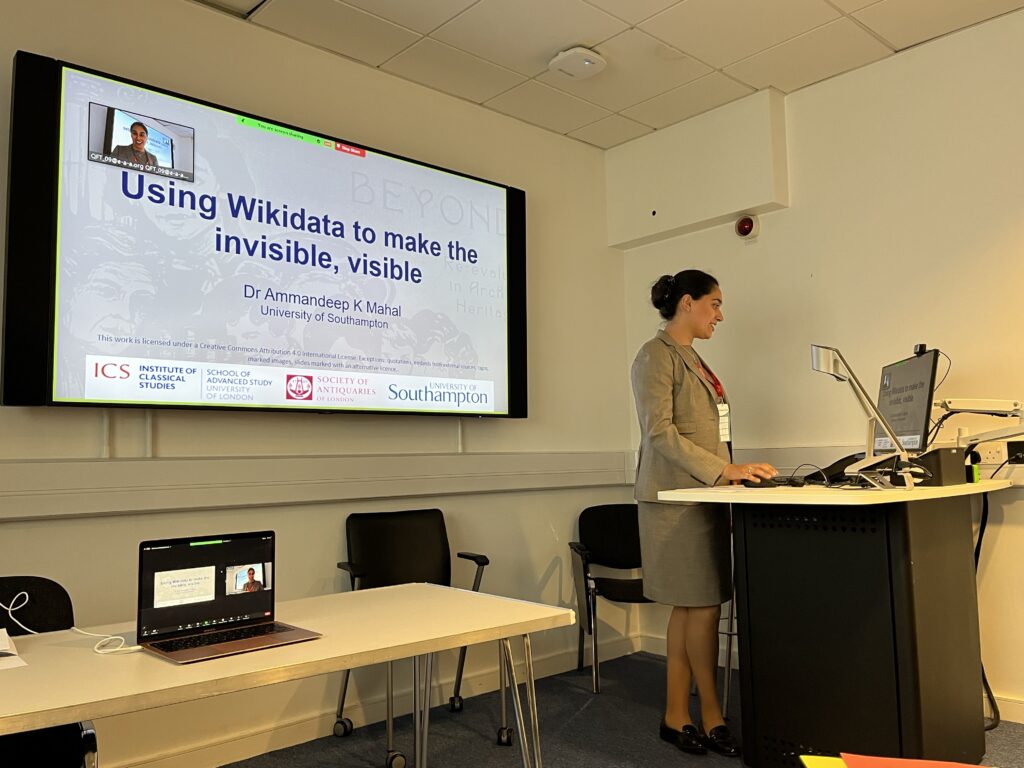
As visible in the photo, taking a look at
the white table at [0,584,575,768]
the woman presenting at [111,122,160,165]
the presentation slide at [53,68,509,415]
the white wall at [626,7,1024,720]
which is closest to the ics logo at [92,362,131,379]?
the presentation slide at [53,68,509,415]

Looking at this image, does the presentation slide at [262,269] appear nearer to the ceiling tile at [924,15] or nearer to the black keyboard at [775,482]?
the black keyboard at [775,482]

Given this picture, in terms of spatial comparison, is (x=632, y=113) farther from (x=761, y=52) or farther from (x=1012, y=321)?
(x=1012, y=321)

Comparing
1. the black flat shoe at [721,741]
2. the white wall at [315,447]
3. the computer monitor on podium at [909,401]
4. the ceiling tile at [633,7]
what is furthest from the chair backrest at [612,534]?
the ceiling tile at [633,7]

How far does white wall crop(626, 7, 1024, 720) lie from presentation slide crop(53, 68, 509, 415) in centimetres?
127

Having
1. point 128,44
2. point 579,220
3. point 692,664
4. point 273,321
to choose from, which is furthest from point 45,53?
point 692,664

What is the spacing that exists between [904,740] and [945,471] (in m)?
0.80

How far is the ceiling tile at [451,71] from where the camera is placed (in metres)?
3.55

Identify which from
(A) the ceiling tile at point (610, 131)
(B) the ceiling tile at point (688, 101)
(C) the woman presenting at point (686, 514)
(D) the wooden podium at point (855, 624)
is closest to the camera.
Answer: (D) the wooden podium at point (855, 624)

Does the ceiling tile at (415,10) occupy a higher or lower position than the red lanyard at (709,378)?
higher

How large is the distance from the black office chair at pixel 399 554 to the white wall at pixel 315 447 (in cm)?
10

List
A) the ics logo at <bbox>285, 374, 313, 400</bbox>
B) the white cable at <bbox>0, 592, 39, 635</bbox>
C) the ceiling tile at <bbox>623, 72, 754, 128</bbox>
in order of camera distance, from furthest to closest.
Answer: the ceiling tile at <bbox>623, 72, 754, 128</bbox>, the ics logo at <bbox>285, 374, 313, 400</bbox>, the white cable at <bbox>0, 592, 39, 635</bbox>

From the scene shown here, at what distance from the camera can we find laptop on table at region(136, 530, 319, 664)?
1717mm

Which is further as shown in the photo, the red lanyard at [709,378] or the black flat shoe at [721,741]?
the red lanyard at [709,378]

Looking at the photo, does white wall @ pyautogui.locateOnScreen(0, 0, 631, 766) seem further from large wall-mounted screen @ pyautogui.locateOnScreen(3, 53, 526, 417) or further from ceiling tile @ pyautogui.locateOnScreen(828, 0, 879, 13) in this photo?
ceiling tile @ pyautogui.locateOnScreen(828, 0, 879, 13)
